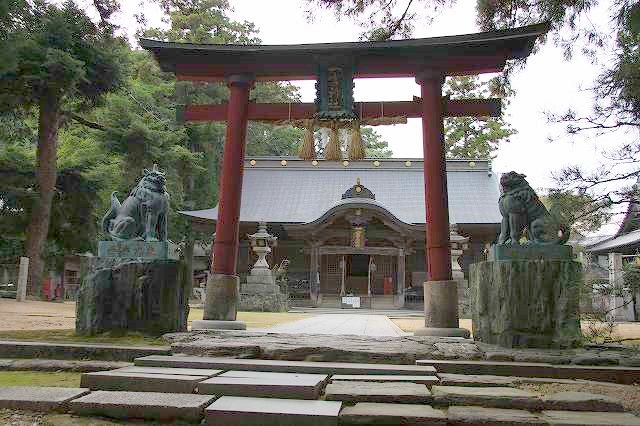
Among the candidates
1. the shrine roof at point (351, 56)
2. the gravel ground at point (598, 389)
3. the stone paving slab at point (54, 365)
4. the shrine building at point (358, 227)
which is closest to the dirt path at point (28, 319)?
the stone paving slab at point (54, 365)

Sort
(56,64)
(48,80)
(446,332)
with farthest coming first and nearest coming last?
(48,80) < (56,64) < (446,332)

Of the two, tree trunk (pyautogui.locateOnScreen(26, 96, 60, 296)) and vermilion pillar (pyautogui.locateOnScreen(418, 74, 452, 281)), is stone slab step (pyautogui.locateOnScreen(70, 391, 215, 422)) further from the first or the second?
tree trunk (pyautogui.locateOnScreen(26, 96, 60, 296))

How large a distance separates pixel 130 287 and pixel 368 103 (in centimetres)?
454

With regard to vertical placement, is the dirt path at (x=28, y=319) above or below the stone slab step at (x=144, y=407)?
above

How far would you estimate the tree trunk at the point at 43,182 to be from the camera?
1591 centimetres

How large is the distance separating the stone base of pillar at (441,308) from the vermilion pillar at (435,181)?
0.47 feet

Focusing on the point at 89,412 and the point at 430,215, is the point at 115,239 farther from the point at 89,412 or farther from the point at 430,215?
the point at 430,215

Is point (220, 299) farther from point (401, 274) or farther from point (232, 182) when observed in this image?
point (401, 274)

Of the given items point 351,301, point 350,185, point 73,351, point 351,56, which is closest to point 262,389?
point 73,351

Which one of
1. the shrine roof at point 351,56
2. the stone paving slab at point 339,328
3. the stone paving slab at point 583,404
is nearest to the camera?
the stone paving slab at point 583,404

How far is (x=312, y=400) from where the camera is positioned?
347 centimetres

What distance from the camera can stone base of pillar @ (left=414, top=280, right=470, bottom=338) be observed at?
21.9ft

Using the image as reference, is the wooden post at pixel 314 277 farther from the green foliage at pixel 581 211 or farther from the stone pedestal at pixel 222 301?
the green foliage at pixel 581 211

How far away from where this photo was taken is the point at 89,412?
3.20m
